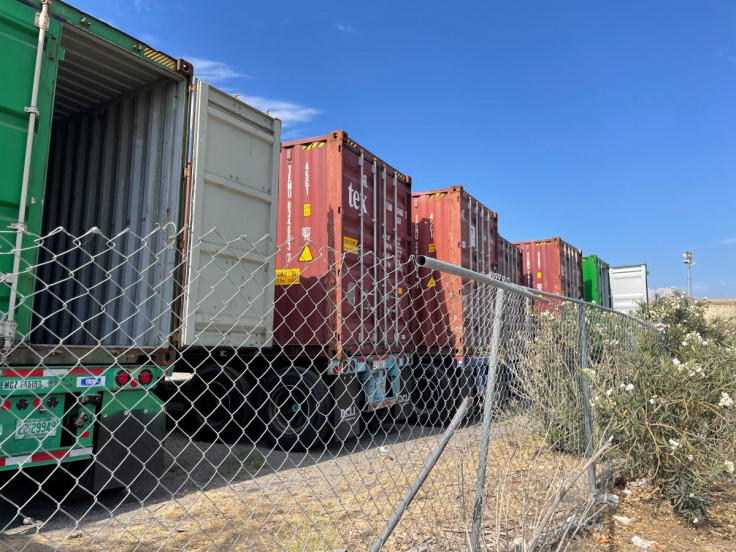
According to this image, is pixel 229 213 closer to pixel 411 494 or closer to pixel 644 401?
pixel 411 494

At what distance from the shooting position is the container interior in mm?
4992

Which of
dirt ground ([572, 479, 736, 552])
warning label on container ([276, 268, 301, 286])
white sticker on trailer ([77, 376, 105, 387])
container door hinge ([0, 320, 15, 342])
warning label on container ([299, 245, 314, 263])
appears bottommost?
dirt ground ([572, 479, 736, 552])

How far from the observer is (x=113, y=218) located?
223 inches

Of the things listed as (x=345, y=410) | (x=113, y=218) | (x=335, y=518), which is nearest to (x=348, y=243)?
(x=345, y=410)

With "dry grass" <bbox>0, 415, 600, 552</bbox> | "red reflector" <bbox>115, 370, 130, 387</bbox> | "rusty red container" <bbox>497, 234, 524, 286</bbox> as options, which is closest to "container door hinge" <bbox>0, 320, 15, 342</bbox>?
"red reflector" <bbox>115, 370, 130, 387</bbox>

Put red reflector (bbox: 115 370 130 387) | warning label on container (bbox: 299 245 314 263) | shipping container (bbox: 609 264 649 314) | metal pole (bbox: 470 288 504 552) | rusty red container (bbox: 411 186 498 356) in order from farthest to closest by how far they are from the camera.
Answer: shipping container (bbox: 609 264 649 314)
rusty red container (bbox: 411 186 498 356)
warning label on container (bbox: 299 245 314 263)
red reflector (bbox: 115 370 130 387)
metal pole (bbox: 470 288 504 552)

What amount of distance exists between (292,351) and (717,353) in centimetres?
441

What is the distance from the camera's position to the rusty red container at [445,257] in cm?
859

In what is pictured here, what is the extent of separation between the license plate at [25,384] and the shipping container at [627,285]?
19280mm

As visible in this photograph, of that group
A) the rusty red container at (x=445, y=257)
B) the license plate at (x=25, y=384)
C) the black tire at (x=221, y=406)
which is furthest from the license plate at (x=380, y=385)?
the license plate at (x=25, y=384)

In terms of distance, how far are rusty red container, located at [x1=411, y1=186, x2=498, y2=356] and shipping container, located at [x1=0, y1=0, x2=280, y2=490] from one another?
3.56 m

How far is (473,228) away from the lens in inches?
385

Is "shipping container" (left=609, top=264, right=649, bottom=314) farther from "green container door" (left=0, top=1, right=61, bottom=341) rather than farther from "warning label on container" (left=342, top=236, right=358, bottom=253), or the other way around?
"green container door" (left=0, top=1, right=61, bottom=341)

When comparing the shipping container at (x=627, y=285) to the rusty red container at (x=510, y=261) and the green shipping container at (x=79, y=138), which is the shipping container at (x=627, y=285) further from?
the green shipping container at (x=79, y=138)
